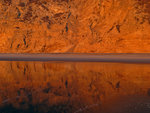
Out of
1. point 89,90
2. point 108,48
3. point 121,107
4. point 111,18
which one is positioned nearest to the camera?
point 121,107

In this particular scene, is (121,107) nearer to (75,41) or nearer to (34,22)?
(75,41)

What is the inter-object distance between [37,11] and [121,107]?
3343 cm

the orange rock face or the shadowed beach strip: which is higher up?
the orange rock face

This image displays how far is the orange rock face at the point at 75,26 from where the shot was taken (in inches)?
1035

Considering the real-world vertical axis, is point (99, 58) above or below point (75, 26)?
below

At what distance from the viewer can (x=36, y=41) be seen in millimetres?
31438

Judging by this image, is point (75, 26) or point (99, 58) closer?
point (99, 58)

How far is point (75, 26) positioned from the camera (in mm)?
31391

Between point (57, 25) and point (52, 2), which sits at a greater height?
point (52, 2)

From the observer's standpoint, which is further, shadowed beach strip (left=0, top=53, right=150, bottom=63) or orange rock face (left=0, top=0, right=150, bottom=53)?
orange rock face (left=0, top=0, right=150, bottom=53)

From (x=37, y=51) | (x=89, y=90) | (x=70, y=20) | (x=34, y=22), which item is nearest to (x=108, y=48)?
(x=70, y=20)

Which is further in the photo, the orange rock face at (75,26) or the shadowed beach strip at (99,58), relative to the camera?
the orange rock face at (75,26)

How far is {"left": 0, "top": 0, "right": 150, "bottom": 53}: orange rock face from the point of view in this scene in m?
26.3

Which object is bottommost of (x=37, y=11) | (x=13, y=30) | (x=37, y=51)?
(x=37, y=51)
